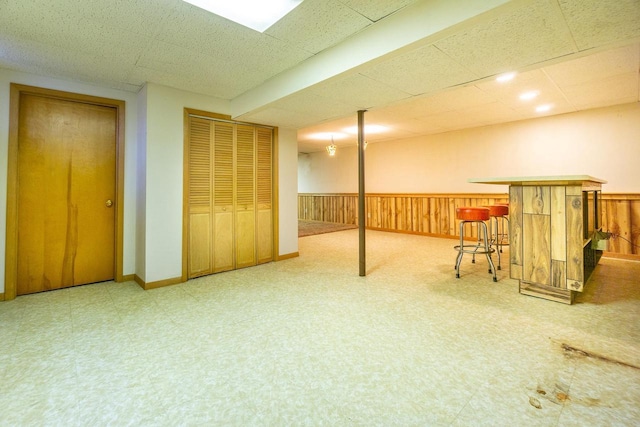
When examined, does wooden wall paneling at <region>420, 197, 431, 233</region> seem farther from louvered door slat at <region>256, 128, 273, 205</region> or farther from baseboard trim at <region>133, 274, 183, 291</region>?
baseboard trim at <region>133, 274, 183, 291</region>

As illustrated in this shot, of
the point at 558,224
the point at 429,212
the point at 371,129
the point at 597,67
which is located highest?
the point at 371,129

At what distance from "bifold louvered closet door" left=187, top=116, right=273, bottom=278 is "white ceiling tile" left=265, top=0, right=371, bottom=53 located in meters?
1.81

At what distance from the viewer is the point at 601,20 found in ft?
5.82

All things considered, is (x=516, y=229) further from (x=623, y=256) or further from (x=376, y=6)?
(x=623, y=256)

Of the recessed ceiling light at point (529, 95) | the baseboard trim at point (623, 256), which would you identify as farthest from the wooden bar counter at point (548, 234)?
the baseboard trim at point (623, 256)

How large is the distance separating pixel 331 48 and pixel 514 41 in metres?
1.37

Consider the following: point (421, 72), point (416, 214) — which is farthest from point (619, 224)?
point (421, 72)

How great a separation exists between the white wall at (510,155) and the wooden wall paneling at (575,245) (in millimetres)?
3063

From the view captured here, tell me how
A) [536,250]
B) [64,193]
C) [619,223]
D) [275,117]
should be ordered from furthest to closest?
1. [619,223]
2. [275,117]
3. [64,193]
4. [536,250]

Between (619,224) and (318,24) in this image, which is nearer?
(318,24)

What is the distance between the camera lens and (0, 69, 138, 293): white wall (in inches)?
113

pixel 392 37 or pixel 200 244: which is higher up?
pixel 392 37

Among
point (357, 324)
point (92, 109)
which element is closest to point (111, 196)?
point (92, 109)

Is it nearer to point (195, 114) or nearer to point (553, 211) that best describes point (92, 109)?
point (195, 114)
